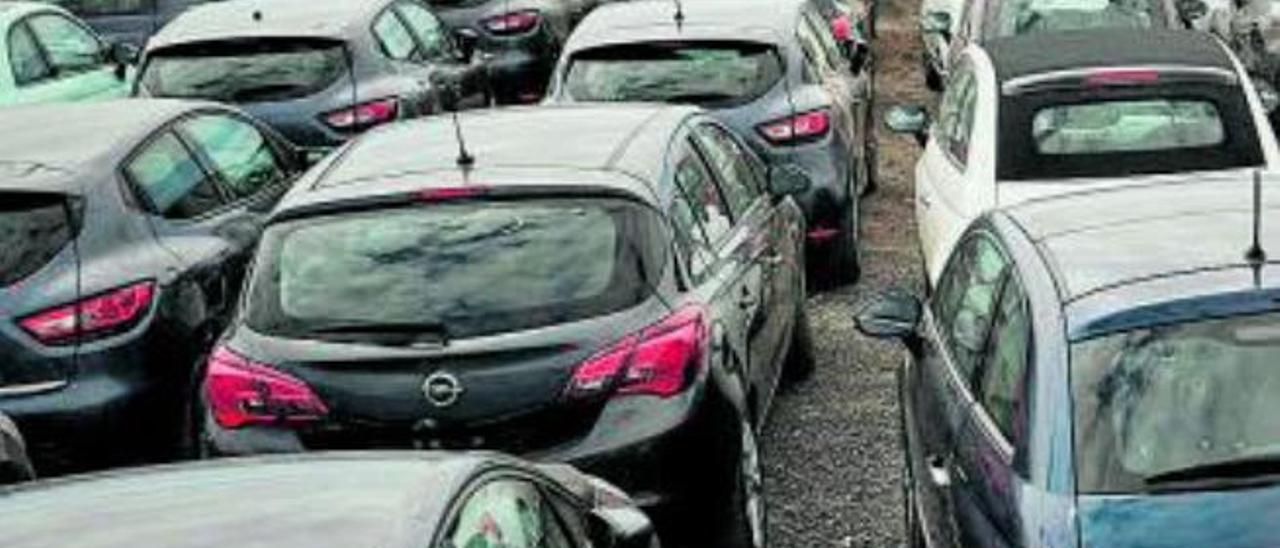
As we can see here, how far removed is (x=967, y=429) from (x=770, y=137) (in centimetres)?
584

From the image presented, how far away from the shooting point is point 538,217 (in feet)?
23.1

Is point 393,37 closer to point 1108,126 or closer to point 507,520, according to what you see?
point 1108,126

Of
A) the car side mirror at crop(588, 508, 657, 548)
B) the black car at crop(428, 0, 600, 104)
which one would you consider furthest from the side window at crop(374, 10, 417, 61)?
the car side mirror at crop(588, 508, 657, 548)

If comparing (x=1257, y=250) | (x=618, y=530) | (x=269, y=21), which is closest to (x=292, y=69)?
(x=269, y=21)

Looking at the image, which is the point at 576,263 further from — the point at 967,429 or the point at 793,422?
the point at 793,422

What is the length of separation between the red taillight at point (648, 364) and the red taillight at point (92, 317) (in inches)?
90.1

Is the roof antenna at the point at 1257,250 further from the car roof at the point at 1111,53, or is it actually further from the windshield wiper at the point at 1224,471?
the car roof at the point at 1111,53

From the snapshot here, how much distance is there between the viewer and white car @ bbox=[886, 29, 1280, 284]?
358 inches

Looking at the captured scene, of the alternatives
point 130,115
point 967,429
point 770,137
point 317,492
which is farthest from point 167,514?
point 770,137

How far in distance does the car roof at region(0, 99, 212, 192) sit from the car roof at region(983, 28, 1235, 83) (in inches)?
143

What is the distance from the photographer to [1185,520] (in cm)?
476

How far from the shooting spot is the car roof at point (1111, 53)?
938cm

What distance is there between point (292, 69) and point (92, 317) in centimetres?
492

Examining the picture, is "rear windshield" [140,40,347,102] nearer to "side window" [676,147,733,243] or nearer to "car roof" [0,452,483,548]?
"side window" [676,147,733,243]
